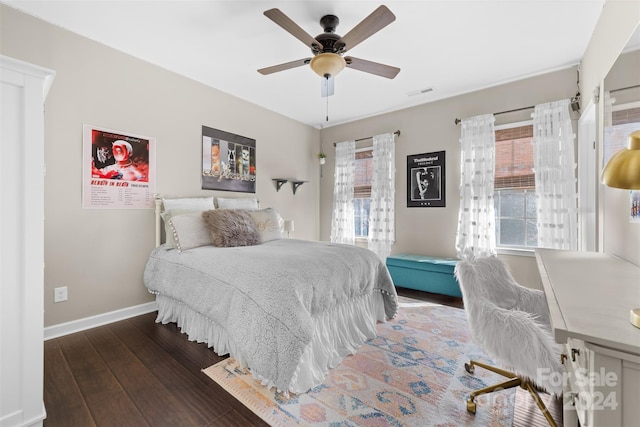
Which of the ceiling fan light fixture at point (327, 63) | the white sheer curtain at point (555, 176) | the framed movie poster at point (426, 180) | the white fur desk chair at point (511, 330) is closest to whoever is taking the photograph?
the white fur desk chair at point (511, 330)

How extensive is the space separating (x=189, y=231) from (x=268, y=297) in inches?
55.1

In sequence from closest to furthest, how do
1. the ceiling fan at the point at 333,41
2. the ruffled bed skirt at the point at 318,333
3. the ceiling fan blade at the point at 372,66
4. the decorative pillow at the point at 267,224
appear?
the ruffled bed skirt at the point at 318,333, the ceiling fan at the point at 333,41, the ceiling fan blade at the point at 372,66, the decorative pillow at the point at 267,224

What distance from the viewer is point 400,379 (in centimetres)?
182

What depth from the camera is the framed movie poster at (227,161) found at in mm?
3562

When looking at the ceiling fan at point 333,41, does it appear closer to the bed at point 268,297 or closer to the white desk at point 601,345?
the bed at point 268,297

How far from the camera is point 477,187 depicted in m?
3.53

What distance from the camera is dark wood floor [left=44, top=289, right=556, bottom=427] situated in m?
1.47

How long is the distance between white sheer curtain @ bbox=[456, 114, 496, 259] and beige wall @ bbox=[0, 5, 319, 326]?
3.25 m

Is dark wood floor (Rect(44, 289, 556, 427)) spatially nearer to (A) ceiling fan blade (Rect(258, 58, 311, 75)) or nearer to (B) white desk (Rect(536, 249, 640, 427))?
(B) white desk (Rect(536, 249, 640, 427))

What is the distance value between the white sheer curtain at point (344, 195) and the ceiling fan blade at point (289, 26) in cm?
270

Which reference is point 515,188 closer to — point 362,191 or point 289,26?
point 362,191

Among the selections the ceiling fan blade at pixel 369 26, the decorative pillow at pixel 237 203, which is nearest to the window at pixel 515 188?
the ceiling fan blade at pixel 369 26

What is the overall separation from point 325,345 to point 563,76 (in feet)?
12.5

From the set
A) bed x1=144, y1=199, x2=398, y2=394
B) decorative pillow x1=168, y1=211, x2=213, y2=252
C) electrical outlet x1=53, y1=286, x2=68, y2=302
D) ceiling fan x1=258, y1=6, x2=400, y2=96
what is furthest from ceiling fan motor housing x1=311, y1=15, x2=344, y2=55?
electrical outlet x1=53, y1=286, x2=68, y2=302
